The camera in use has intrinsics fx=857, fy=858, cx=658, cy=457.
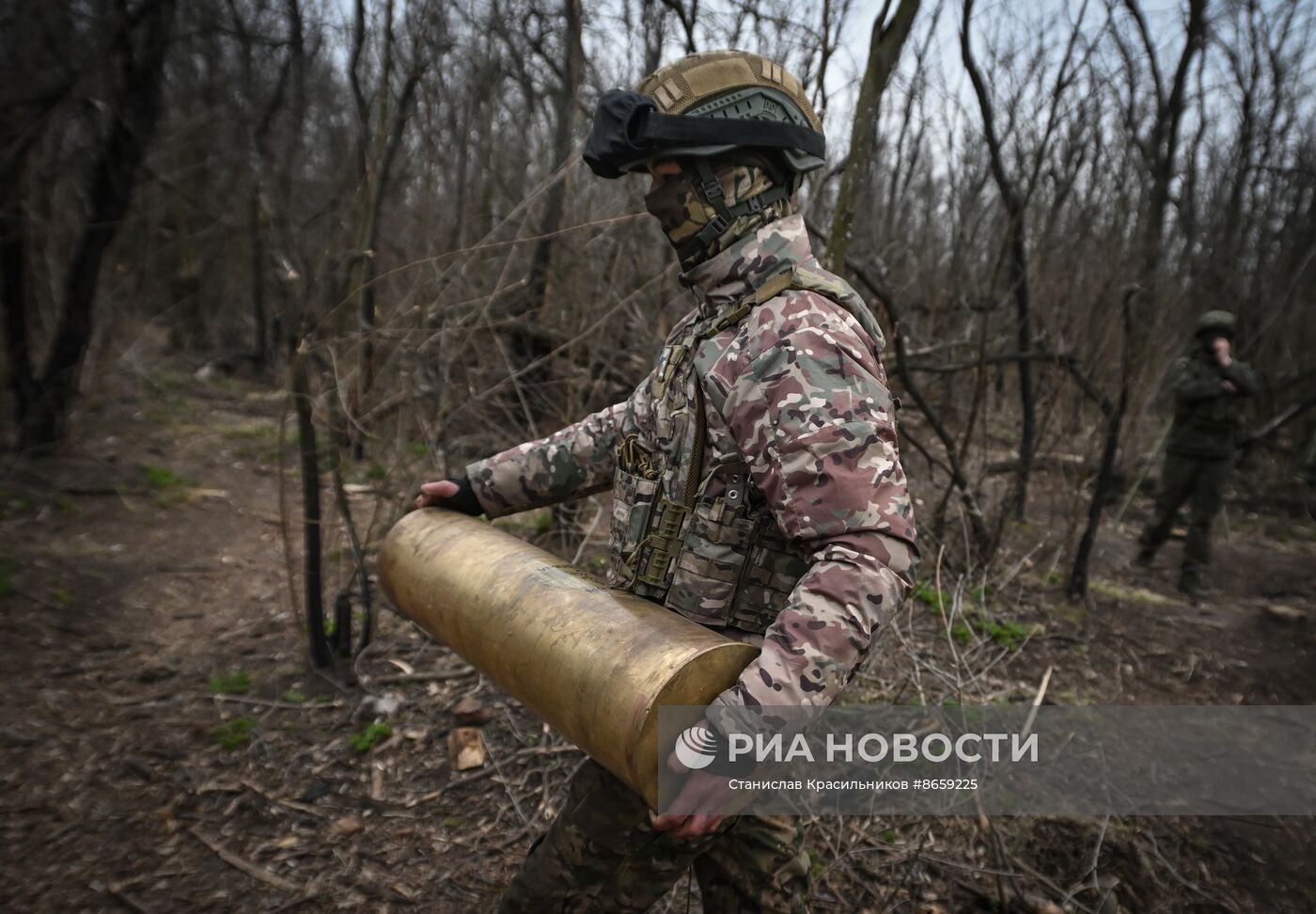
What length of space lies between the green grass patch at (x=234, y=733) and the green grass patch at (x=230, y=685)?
24 centimetres

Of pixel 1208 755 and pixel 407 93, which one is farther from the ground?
pixel 407 93

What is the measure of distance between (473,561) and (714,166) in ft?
3.54

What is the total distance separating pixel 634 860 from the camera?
1.91 metres

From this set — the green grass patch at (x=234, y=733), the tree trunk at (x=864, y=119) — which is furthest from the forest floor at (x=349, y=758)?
the tree trunk at (x=864, y=119)

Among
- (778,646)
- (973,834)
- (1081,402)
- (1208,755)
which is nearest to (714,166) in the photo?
(778,646)

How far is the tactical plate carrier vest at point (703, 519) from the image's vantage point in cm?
177

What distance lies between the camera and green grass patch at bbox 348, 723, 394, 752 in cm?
338

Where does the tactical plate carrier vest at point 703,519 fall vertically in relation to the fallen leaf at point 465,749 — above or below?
above

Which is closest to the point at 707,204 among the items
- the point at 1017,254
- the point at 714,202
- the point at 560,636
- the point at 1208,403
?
the point at 714,202

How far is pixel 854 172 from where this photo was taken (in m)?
3.41

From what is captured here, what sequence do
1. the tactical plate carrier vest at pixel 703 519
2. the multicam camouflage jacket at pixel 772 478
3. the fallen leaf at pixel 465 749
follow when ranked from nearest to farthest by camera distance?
the multicam camouflage jacket at pixel 772 478, the tactical plate carrier vest at pixel 703 519, the fallen leaf at pixel 465 749

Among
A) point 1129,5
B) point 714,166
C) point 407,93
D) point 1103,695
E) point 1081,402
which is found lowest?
point 1103,695

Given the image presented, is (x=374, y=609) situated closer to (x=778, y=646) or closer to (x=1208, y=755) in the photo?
(x=778, y=646)

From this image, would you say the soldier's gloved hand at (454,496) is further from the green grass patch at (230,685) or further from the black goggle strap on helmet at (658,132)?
the green grass patch at (230,685)
